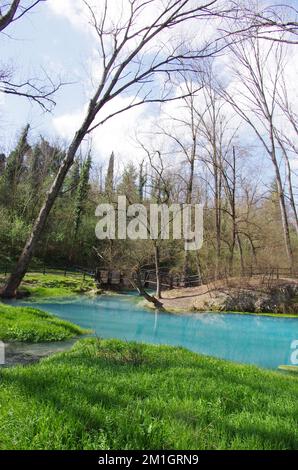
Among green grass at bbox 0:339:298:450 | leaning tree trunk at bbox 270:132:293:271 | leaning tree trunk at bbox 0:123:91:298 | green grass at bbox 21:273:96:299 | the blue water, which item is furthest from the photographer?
leaning tree trunk at bbox 270:132:293:271

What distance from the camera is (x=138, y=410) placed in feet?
11.3

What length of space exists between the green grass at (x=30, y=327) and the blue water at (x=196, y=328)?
187 cm

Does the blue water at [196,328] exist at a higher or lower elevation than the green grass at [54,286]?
lower

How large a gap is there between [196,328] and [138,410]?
1309cm

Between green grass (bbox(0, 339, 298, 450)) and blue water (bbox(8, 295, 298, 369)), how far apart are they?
6.53 metres

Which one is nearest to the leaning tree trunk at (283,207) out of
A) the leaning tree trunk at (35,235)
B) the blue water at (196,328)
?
the blue water at (196,328)

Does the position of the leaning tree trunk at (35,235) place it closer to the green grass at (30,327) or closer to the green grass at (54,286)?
the green grass at (30,327)

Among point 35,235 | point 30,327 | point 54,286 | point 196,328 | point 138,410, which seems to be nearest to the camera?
point 138,410

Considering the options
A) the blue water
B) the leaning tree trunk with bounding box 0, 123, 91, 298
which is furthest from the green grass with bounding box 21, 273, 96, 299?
the leaning tree trunk with bounding box 0, 123, 91, 298

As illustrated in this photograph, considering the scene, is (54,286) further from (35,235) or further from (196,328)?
(35,235)

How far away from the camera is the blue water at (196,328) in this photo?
1250 centimetres

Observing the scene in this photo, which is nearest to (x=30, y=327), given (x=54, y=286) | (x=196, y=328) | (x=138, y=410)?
(x=138, y=410)

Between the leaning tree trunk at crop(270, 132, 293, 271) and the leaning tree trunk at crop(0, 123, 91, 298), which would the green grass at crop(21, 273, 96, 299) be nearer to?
the leaning tree trunk at crop(270, 132, 293, 271)

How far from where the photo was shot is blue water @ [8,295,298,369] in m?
12.5
